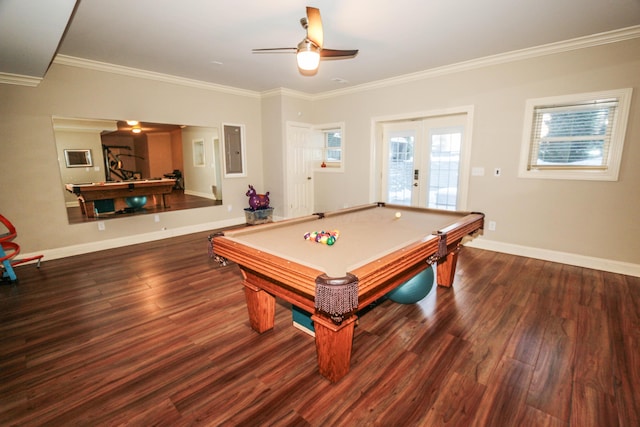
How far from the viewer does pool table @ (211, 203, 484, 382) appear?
1391 mm

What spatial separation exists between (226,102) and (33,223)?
11.3 ft

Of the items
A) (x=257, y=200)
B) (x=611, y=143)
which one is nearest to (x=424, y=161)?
(x=611, y=143)

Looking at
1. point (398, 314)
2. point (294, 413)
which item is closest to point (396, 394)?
point (294, 413)

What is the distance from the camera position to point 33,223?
12.4 feet

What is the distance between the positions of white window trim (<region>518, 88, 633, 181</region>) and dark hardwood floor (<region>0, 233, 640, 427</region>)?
4.05 feet

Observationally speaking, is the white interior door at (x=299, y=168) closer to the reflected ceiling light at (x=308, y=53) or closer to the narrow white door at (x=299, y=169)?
the narrow white door at (x=299, y=169)

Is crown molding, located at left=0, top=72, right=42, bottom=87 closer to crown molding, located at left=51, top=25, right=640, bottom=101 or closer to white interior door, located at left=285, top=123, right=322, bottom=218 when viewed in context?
crown molding, located at left=51, top=25, right=640, bottom=101

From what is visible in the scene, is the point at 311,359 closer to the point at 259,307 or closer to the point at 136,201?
the point at 259,307

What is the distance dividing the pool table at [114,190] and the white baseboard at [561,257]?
5.15 m

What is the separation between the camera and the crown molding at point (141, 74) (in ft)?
12.4

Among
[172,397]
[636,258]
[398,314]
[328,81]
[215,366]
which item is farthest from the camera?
[328,81]

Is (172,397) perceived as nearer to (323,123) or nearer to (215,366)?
(215,366)

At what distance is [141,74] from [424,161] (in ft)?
15.5

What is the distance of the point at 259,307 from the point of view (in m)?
2.14
